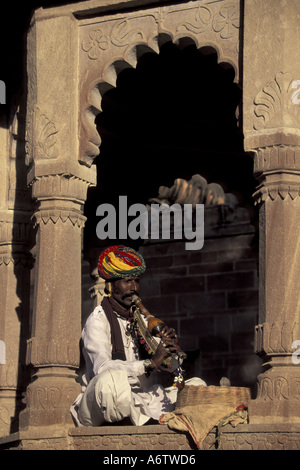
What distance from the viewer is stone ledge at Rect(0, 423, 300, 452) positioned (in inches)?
330

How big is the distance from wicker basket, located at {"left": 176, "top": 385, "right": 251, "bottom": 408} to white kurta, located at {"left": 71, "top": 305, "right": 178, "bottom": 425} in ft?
1.44

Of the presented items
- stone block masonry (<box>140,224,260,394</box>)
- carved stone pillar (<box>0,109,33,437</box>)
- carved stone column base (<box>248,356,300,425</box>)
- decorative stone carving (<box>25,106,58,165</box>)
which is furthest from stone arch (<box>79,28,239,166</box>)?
stone block masonry (<box>140,224,260,394</box>)

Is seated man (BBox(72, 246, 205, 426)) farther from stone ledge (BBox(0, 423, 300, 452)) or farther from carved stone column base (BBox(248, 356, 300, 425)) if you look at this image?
carved stone column base (BBox(248, 356, 300, 425))

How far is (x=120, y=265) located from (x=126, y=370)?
41.5 inches

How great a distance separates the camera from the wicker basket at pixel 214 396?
8.82 metres

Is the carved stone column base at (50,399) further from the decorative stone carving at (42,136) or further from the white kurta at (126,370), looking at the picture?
the decorative stone carving at (42,136)

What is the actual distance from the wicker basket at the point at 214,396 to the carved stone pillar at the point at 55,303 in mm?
1031

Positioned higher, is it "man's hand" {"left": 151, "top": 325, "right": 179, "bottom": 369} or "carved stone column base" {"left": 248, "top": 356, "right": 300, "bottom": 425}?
"man's hand" {"left": 151, "top": 325, "right": 179, "bottom": 369}

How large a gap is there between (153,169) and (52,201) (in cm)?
291

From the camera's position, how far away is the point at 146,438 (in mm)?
8789

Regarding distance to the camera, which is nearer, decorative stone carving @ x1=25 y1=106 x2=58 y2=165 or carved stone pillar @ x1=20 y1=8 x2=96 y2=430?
carved stone pillar @ x1=20 y1=8 x2=96 y2=430

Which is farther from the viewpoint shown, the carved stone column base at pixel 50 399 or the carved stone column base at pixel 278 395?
the carved stone column base at pixel 50 399

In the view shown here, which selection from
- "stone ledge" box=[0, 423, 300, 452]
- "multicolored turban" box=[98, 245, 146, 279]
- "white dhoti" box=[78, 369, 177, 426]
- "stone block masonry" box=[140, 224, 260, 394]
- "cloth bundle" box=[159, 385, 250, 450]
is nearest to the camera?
"stone ledge" box=[0, 423, 300, 452]

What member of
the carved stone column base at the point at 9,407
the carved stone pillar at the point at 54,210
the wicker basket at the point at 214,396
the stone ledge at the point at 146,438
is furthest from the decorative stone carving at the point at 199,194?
the wicker basket at the point at 214,396
